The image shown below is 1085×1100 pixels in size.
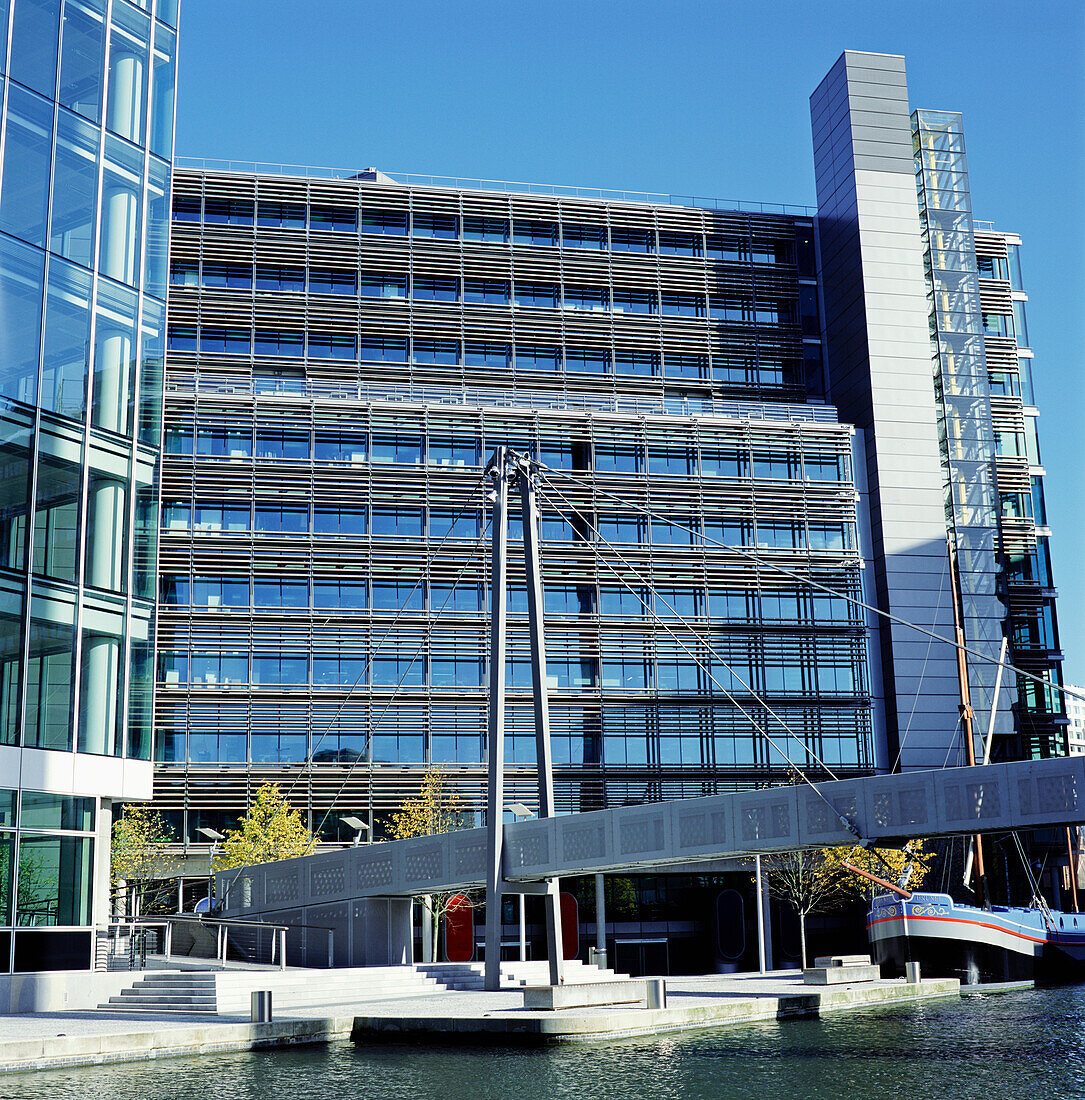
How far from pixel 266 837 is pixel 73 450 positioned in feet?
79.1

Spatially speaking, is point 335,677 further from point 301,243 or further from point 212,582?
point 301,243

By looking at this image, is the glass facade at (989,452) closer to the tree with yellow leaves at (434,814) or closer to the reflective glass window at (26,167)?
the tree with yellow leaves at (434,814)

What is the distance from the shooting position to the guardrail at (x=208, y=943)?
2912 cm

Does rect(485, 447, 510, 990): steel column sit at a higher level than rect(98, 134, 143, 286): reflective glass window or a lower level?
lower

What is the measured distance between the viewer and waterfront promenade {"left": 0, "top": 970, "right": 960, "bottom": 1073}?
63.6ft

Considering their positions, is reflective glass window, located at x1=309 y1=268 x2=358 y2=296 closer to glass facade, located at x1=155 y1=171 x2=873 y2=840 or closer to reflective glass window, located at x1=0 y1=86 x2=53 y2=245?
glass facade, located at x1=155 y1=171 x2=873 y2=840

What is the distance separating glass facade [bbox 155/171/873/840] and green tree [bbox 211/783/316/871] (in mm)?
4364

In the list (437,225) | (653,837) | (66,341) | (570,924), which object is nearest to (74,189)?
(66,341)

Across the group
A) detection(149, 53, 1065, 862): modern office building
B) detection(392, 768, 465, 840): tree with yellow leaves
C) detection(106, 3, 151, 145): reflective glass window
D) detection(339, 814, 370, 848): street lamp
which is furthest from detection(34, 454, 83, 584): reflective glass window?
detection(339, 814, 370, 848): street lamp

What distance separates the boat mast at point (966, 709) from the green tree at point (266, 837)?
944 inches

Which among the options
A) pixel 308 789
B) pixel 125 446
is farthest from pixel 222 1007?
pixel 308 789

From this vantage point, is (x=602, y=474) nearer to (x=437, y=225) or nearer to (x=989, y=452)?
(x=437, y=225)

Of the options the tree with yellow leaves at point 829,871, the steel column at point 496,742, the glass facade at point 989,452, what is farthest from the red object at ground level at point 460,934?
the glass facade at point 989,452

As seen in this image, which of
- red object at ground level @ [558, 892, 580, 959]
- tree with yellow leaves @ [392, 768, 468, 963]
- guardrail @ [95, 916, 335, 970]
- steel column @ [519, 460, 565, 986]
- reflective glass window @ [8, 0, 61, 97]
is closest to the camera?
reflective glass window @ [8, 0, 61, 97]
